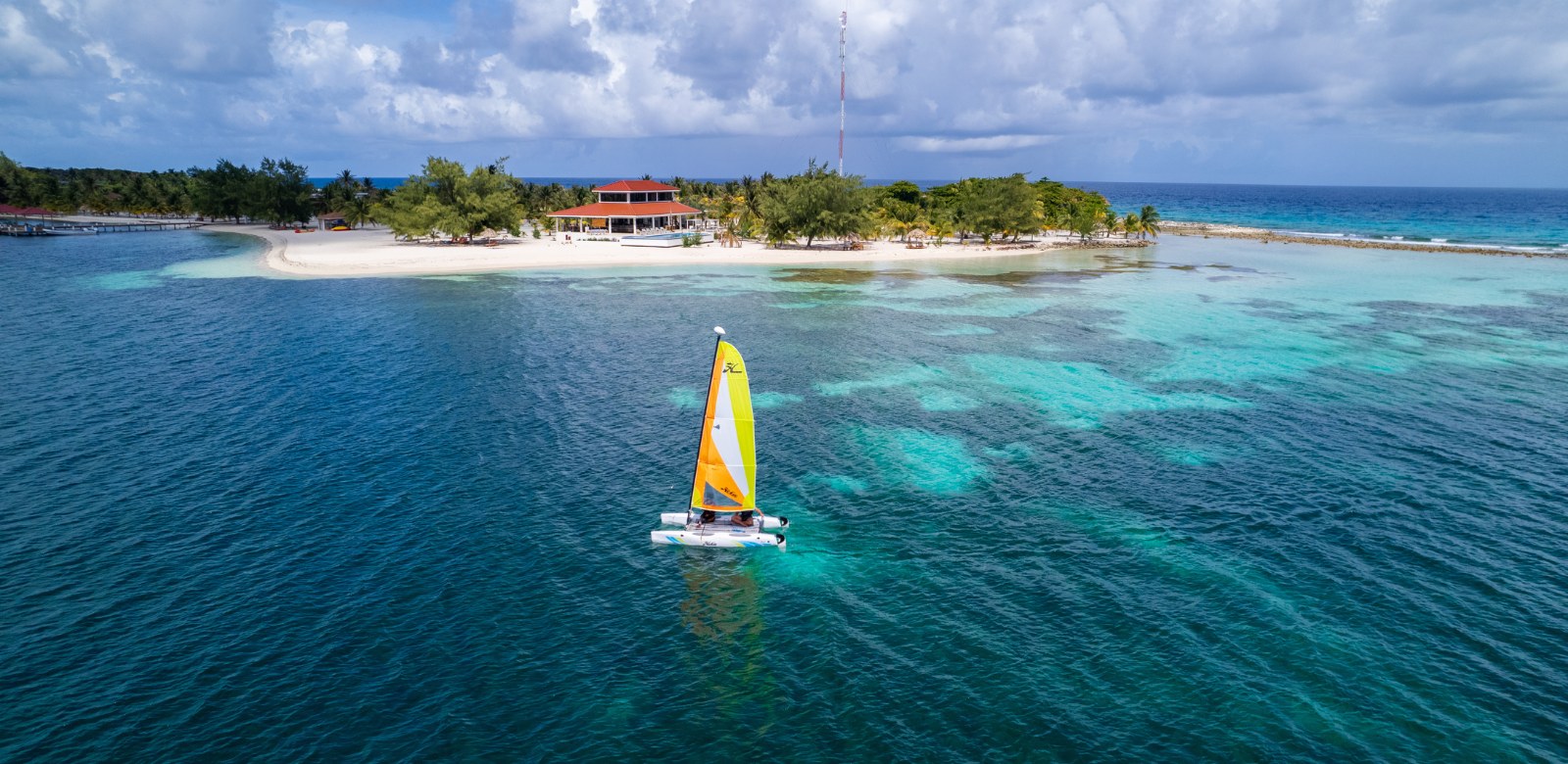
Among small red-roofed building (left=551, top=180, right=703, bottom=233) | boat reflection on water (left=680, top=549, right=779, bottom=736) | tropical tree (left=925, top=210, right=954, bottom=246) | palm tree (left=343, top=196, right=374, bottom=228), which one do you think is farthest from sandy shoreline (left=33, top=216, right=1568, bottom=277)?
boat reflection on water (left=680, top=549, right=779, bottom=736)

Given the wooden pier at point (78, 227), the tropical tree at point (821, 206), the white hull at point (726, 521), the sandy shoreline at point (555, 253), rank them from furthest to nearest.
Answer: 1. the wooden pier at point (78, 227)
2. the tropical tree at point (821, 206)
3. the sandy shoreline at point (555, 253)
4. the white hull at point (726, 521)

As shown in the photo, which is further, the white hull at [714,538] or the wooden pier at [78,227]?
the wooden pier at [78,227]

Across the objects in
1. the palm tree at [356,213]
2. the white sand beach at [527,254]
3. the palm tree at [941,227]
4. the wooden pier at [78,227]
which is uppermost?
the palm tree at [356,213]

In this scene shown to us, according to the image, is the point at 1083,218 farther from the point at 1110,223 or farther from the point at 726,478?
the point at 726,478

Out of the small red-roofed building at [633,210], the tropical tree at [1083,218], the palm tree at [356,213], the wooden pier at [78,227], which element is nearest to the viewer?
the small red-roofed building at [633,210]

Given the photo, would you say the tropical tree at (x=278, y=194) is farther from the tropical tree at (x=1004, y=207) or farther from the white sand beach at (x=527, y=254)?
the tropical tree at (x=1004, y=207)

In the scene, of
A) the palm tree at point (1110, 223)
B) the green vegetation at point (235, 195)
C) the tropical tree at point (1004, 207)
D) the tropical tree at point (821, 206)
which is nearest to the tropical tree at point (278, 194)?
the green vegetation at point (235, 195)

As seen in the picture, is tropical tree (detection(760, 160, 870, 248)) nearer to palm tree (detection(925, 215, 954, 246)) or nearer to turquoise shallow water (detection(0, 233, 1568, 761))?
palm tree (detection(925, 215, 954, 246))
